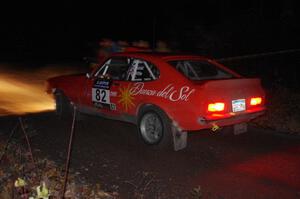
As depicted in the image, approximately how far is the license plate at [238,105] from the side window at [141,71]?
4.17 ft

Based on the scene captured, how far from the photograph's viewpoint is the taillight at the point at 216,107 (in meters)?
6.82

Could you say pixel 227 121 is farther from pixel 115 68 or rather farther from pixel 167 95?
pixel 115 68

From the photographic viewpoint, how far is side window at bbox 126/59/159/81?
7.51 meters

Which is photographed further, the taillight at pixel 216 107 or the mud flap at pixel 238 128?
the mud flap at pixel 238 128

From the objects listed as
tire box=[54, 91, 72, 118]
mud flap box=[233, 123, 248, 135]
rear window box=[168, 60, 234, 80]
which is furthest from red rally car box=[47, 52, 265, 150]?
tire box=[54, 91, 72, 118]

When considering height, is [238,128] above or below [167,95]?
below

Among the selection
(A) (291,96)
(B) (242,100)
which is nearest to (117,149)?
(B) (242,100)

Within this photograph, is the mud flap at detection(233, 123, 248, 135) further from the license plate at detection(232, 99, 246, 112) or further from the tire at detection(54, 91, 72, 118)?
the tire at detection(54, 91, 72, 118)

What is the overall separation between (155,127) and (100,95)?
1.37 meters

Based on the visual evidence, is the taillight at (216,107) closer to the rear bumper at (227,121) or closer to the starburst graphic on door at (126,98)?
the rear bumper at (227,121)

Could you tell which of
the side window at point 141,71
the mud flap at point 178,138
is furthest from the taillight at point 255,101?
the side window at point 141,71

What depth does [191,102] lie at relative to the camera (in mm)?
6812

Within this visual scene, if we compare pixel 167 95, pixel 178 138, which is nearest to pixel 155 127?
pixel 178 138

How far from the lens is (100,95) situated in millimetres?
8312
